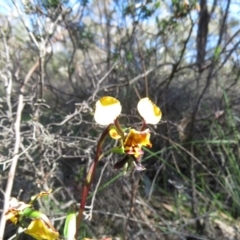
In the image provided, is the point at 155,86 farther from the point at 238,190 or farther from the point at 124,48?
the point at 238,190

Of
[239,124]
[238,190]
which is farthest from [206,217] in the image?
[239,124]

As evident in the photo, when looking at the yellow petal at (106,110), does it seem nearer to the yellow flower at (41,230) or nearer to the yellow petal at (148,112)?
the yellow petal at (148,112)

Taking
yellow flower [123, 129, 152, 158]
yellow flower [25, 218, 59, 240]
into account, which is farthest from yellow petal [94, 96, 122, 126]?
yellow flower [25, 218, 59, 240]

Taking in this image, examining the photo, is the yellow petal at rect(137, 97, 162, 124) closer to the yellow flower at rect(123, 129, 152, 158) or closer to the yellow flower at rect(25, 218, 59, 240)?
the yellow flower at rect(123, 129, 152, 158)

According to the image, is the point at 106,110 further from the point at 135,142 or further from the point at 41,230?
the point at 41,230

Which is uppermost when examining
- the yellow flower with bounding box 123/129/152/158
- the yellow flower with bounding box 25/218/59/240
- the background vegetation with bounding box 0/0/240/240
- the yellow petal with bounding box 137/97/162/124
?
the background vegetation with bounding box 0/0/240/240

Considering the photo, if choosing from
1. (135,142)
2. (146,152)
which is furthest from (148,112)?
(146,152)

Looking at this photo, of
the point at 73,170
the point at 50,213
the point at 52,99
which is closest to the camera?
the point at 50,213
